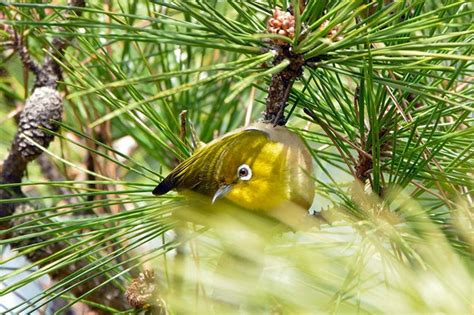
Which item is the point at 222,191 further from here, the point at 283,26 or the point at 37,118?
the point at 37,118

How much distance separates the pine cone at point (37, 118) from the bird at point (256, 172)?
0.41 meters

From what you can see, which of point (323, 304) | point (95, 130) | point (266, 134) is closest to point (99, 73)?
point (95, 130)

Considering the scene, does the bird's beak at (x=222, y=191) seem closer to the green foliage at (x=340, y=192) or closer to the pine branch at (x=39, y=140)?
the green foliage at (x=340, y=192)

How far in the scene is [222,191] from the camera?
1051mm

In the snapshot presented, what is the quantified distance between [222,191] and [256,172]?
58 mm

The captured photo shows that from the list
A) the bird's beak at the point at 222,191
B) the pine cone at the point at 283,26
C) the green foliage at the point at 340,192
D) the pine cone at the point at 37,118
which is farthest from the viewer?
the pine cone at the point at 37,118

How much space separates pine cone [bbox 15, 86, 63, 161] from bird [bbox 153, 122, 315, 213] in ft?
1.34

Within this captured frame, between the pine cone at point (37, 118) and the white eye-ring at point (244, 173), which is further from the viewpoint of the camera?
the pine cone at point (37, 118)

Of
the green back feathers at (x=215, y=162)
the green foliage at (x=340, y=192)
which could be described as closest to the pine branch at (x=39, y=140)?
the green foliage at (x=340, y=192)

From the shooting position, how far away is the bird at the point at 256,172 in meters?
1.05

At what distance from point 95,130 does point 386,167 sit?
0.85 metres

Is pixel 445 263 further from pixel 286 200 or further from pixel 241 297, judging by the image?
pixel 286 200

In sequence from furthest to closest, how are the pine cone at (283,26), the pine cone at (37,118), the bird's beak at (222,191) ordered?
the pine cone at (37,118), the bird's beak at (222,191), the pine cone at (283,26)

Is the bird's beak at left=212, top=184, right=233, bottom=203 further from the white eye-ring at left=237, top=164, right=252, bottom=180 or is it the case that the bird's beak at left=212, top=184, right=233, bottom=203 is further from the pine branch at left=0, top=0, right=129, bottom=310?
the pine branch at left=0, top=0, right=129, bottom=310
